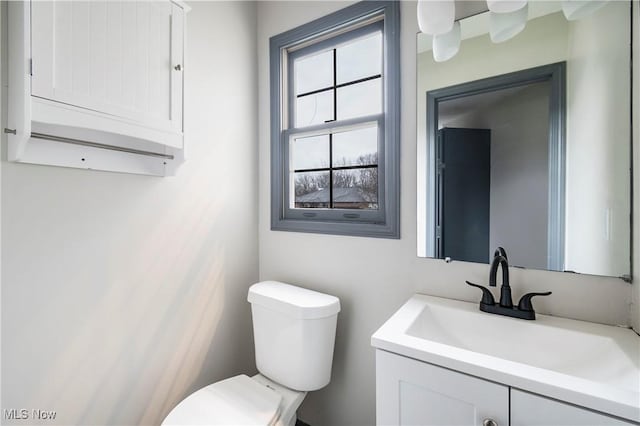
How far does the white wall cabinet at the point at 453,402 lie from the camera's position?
2.18ft

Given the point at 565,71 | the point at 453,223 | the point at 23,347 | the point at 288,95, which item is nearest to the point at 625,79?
the point at 565,71

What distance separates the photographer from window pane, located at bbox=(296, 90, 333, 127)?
1.64m

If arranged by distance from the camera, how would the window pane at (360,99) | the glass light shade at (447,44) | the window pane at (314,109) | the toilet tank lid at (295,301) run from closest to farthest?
the glass light shade at (447,44)
the toilet tank lid at (295,301)
the window pane at (360,99)
the window pane at (314,109)

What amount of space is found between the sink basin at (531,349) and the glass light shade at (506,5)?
1.02 meters

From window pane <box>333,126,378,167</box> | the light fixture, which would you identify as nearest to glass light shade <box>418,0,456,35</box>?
the light fixture

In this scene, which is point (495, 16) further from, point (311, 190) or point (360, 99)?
point (311, 190)

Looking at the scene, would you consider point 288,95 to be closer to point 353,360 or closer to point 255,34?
point 255,34

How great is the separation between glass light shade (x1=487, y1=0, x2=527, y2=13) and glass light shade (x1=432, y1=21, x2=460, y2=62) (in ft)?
0.64

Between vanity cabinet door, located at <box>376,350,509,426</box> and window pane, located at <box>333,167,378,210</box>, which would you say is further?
window pane, located at <box>333,167,378,210</box>

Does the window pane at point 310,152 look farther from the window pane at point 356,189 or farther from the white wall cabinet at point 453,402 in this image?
the white wall cabinet at point 453,402

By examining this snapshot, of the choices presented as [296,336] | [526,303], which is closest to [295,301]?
[296,336]

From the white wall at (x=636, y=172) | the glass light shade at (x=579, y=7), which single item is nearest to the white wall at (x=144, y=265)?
the glass light shade at (x=579, y=7)

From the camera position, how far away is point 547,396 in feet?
2.20

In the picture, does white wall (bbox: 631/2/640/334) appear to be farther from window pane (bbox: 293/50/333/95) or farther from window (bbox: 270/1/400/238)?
window pane (bbox: 293/50/333/95)
